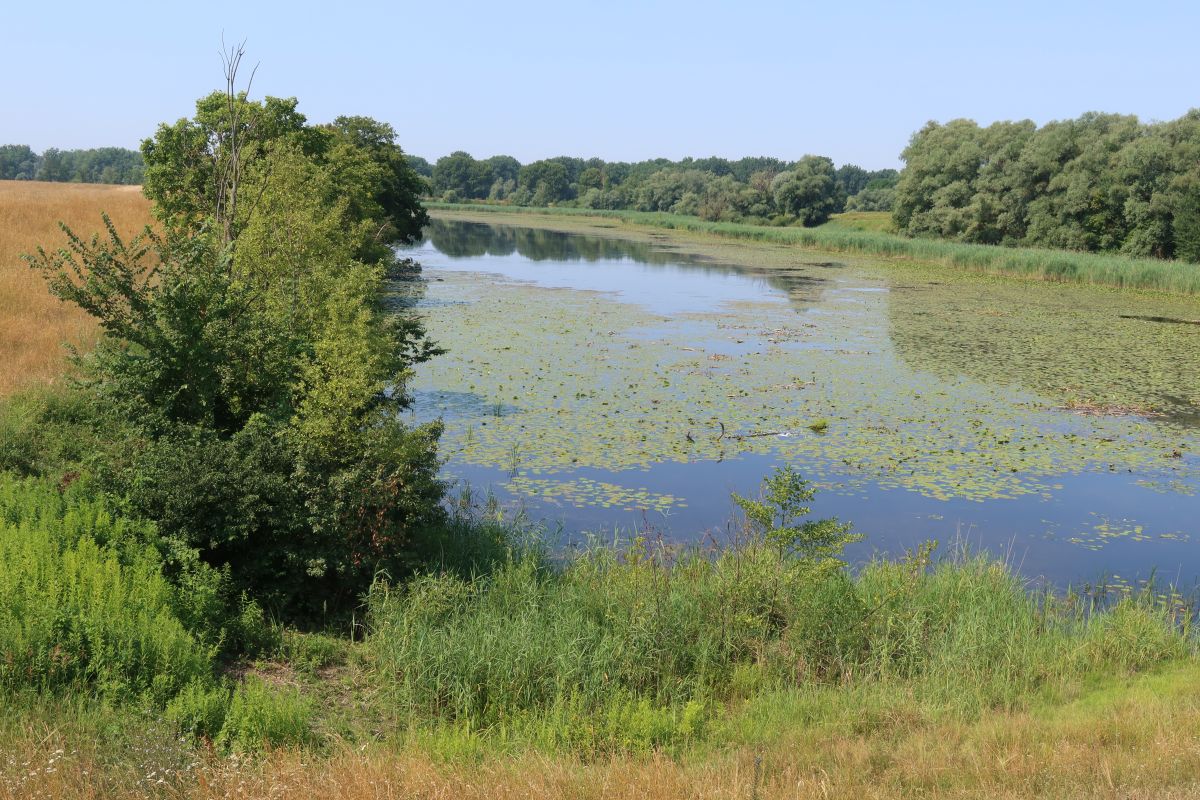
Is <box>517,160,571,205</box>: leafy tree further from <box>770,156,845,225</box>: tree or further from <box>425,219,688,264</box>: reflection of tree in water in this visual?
<box>770,156,845,225</box>: tree

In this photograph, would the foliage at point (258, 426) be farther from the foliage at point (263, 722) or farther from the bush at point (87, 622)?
the foliage at point (263, 722)

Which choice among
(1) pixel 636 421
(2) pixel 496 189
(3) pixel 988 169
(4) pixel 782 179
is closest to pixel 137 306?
(1) pixel 636 421

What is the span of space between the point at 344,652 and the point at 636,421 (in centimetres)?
829

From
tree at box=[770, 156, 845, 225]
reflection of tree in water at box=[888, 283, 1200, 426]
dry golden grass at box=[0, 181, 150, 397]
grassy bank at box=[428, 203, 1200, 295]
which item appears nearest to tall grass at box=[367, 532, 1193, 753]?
dry golden grass at box=[0, 181, 150, 397]

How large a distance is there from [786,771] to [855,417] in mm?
11614

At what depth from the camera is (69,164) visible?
151750mm

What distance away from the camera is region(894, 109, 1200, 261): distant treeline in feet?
151

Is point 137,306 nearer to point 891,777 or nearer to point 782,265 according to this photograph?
point 891,777

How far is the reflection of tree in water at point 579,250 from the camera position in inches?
1639

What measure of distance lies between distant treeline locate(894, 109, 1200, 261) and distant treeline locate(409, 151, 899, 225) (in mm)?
18060

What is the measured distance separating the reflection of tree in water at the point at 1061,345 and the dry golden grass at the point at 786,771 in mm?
13049

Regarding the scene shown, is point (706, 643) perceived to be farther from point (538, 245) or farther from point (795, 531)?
point (538, 245)

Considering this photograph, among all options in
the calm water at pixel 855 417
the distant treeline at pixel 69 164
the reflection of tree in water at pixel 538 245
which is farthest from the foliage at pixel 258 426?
the distant treeline at pixel 69 164

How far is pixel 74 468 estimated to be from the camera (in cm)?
936
